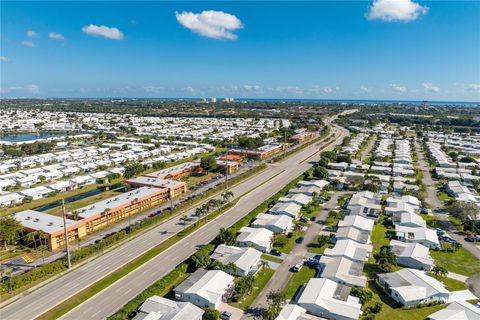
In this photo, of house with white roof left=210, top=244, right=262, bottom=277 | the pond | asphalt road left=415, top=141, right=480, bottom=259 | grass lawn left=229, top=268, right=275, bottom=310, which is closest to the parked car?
house with white roof left=210, top=244, right=262, bottom=277

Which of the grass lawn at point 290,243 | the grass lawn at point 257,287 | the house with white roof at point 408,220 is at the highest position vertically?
the house with white roof at point 408,220

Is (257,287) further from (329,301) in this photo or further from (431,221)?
(431,221)

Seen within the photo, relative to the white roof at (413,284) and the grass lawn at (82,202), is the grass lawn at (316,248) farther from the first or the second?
the grass lawn at (82,202)

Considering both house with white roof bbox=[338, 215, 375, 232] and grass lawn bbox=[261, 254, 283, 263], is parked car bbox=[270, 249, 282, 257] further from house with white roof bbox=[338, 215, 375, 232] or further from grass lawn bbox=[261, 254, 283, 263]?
house with white roof bbox=[338, 215, 375, 232]

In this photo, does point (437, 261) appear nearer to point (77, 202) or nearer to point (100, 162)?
point (77, 202)

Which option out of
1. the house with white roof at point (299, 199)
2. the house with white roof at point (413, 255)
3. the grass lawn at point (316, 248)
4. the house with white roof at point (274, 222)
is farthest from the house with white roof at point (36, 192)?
the house with white roof at point (413, 255)

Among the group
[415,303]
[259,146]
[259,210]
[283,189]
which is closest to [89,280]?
[259,210]
